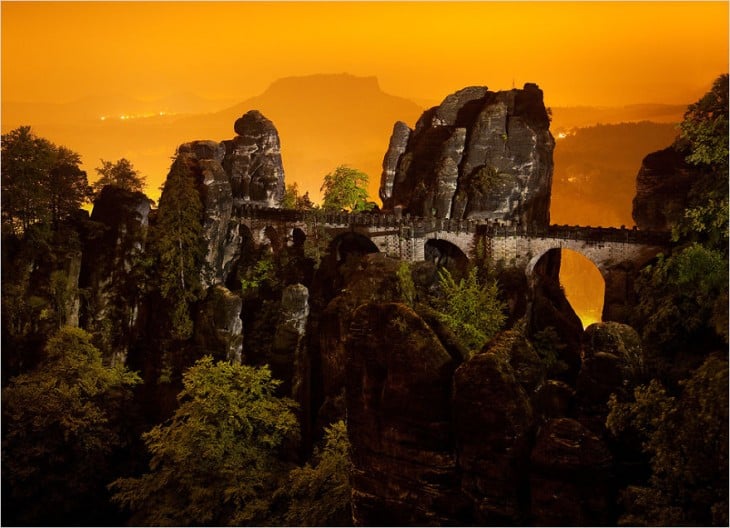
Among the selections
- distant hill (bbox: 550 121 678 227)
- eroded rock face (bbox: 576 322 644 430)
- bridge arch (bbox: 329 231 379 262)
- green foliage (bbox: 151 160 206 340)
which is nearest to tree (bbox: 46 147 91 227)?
green foliage (bbox: 151 160 206 340)

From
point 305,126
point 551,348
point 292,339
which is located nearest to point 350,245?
point 292,339

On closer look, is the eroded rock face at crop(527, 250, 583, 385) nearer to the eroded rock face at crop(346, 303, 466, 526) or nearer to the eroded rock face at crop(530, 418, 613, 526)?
the eroded rock face at crop(346, 303, 466, 526)

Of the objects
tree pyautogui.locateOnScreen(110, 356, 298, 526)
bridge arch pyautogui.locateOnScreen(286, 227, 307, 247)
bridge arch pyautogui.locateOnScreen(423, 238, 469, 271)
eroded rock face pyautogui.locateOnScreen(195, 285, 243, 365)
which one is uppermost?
bridge arch pyautogui.locateOnScreen(286, 227, 307, 247)

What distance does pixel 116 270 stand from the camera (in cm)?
3297

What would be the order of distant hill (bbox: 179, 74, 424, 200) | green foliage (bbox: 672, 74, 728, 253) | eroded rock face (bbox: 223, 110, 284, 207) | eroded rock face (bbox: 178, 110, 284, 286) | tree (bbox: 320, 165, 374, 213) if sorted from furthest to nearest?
distant hill (bbox: 179, 74, 424, 200), tree (bbox: 320, 165, 374, 213), eroded rock face (bbox: 223, 110, 284, 207), eroded rock face (bbox: 178, 110, 284, 286), green foliage (bbox: 672, 74, 728, 253)

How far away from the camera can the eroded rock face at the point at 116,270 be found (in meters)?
32.7

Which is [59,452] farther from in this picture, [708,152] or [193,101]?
[193,101]

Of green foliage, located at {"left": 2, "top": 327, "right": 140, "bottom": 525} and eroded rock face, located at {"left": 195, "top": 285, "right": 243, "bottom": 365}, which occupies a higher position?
eroded rock face, located at {"left": 195, "top": 285, "right": 243, "bottom": 365}

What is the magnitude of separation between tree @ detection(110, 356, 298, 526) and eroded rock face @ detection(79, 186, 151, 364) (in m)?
7.42

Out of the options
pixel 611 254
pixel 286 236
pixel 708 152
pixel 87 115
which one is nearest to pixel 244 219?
pixel 286 236

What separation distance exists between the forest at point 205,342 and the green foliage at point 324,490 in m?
0.09

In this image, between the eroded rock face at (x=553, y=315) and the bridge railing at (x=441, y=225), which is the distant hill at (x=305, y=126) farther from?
the bridge railing at (x=441, y=225)

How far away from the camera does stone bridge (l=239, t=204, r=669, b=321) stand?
35.4 metres

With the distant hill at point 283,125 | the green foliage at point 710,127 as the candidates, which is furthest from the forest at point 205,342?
the distant hill at point 283,125
